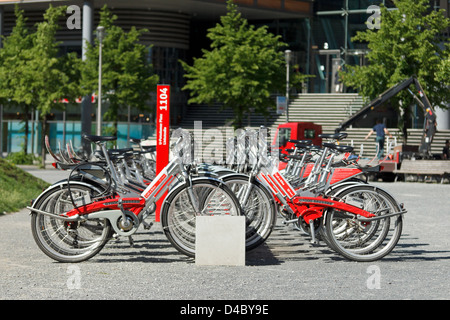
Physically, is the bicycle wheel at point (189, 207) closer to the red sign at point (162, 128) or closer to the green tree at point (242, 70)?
the red sign at point (162, 128)

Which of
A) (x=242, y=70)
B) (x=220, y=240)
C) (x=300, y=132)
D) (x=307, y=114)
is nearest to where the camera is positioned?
(x=220, y=240)

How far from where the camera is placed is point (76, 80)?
39.6m

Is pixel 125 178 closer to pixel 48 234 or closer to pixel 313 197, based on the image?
pixel 48 234

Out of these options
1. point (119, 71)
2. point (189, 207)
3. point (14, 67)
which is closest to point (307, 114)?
point (119, 71)

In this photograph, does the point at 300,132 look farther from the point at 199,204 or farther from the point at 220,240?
the point at 220,240

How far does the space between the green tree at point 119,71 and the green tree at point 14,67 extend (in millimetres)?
2978

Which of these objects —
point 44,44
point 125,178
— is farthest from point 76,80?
point 125,178

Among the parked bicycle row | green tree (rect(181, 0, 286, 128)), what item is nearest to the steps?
green tree (rect(181, 0, 286, 128))

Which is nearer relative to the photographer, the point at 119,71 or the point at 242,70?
the point at 242,70

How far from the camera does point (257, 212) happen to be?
944 cm

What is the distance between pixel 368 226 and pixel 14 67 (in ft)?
109

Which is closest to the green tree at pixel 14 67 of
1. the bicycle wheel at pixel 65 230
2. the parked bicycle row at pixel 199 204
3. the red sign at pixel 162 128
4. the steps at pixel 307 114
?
the steps at pixel 307 114

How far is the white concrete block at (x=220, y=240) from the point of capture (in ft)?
28.6

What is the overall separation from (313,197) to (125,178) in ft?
6.75
